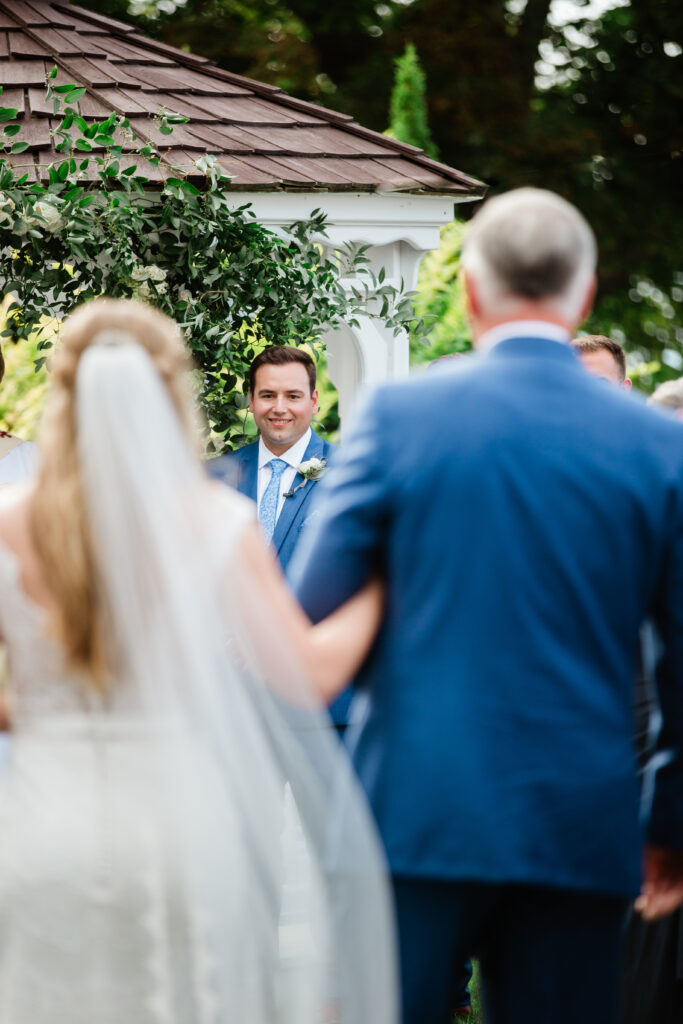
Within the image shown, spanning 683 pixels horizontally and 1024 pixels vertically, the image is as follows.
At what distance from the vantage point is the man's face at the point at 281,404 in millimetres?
4750

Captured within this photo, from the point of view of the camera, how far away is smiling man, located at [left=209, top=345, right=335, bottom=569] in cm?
459

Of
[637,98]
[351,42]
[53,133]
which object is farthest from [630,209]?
[53,133]

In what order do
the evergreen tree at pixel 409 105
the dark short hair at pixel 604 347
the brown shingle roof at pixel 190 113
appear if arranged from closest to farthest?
the dark short hair at pixel 604 347, the brown shingle roof at pixel 190 113, the evergreen tree at pixel 409 105

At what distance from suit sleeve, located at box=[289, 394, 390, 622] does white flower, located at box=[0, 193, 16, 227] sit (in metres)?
2.63

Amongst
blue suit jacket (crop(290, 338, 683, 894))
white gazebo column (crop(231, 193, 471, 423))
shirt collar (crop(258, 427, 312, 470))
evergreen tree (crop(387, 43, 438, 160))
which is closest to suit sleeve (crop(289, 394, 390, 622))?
blue suit jacket (crop(290, 338, 683, 894))

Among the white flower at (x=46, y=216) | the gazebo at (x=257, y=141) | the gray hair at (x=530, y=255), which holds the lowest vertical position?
the gray hair at (x=530, y=255)

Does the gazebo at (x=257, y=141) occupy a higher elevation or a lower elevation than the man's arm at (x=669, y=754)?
higher

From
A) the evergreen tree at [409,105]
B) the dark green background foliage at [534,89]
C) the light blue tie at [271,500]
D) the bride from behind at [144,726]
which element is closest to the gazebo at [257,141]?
the light blue tie at [271,500]

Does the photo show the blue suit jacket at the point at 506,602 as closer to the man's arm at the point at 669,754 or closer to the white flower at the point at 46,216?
the man's arm at the point at 669,754

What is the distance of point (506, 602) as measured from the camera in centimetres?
214

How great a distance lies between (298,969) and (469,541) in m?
0.88

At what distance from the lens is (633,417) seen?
7.38 feet

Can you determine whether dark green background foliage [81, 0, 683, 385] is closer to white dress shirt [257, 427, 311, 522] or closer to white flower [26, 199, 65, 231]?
white flower [26, 199, 65, 231]

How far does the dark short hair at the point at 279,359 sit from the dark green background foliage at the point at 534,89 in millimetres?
14907
